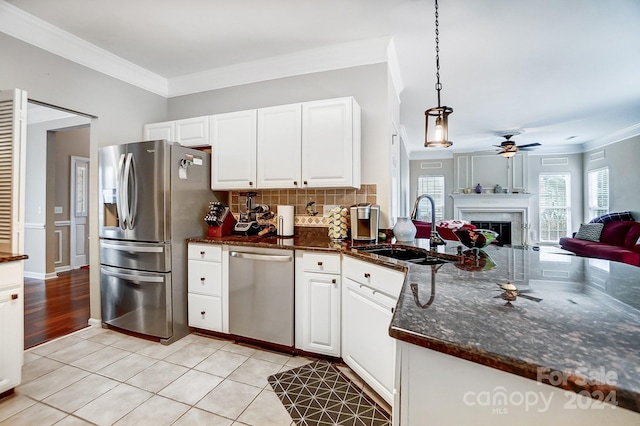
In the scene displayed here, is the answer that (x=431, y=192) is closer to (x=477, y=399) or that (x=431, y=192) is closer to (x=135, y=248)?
(x=135, y=248)

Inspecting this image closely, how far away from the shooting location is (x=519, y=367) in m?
0.59

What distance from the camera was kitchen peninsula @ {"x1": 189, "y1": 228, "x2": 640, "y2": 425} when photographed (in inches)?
21.8

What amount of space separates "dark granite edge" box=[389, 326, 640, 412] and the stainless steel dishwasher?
1759 mm

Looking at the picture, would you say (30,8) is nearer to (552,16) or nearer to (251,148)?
(251,148)

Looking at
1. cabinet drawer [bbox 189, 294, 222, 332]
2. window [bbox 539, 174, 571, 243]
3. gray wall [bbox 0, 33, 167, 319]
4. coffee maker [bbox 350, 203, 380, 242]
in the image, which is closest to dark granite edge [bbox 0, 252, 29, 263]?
gray wall [bbox 0, 33, 167, 319]

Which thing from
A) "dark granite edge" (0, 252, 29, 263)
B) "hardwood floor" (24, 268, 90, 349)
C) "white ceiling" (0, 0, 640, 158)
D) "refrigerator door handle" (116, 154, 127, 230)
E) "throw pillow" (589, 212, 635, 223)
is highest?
A: "white ceiling" (0, 0, 640, 158)

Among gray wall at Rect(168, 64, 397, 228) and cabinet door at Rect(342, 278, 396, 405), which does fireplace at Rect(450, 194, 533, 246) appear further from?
cabinet door at Rect(342, 278, 396, 405)

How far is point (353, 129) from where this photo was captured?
2617 millimetres

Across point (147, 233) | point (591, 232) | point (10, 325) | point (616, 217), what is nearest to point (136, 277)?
point (147, 233)

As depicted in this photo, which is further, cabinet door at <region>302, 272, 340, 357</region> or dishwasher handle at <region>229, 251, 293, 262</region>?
dishwasher handle at <region>229, 251, 293, 262</region>

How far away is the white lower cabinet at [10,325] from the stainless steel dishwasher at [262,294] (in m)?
1.36

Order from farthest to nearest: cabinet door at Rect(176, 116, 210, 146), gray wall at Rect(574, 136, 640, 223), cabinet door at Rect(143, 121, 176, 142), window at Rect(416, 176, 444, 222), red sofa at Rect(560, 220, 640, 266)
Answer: window at Rect(416, 176, 444, 222) < gray wall at Rect(574, 136, 640, 223) < red sofa at Rect(560, 220, 640, 266) < cabinet door at Rect(143, 121, 176, 142) < cabinet door at Rect(176, 116, 210, 146)

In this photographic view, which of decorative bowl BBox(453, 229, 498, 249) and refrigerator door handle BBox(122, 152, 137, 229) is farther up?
refrigerator door handle BBox(122, 152, 137, 229)

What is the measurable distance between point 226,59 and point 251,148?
1079 millimetres
